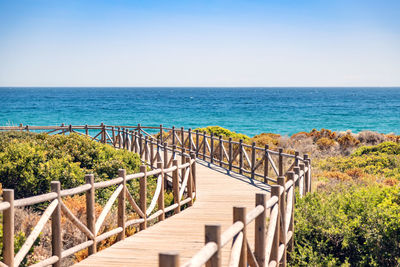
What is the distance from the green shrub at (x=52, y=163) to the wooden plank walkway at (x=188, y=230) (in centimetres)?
278

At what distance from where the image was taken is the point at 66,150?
12.2 metres

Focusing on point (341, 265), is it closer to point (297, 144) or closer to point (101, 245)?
point (101, 245)

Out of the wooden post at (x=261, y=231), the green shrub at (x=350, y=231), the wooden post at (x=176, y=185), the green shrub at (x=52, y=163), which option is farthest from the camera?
the green shrub at (x=52, y=163)

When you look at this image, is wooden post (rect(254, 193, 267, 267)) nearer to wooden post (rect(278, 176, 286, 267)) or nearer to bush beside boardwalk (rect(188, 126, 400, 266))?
wooden post (rect(278, 176, 286, 267))

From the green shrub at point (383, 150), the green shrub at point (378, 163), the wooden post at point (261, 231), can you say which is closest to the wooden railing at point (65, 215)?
the wooden post at point (261, 231)

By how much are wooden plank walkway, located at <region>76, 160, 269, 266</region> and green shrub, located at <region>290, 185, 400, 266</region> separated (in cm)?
95

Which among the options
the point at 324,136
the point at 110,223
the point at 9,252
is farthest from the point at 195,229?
the point at 324,136

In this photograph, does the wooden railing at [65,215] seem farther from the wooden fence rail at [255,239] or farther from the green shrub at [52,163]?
the green shrub at [52,163]

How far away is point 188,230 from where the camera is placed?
8.02m

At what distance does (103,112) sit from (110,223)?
76.9m

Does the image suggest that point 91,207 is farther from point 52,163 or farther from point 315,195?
point 52,163

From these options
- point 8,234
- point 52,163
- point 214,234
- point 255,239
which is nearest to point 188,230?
point 255,239

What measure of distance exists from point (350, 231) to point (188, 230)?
2.80m

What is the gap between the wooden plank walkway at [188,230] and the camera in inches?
254
